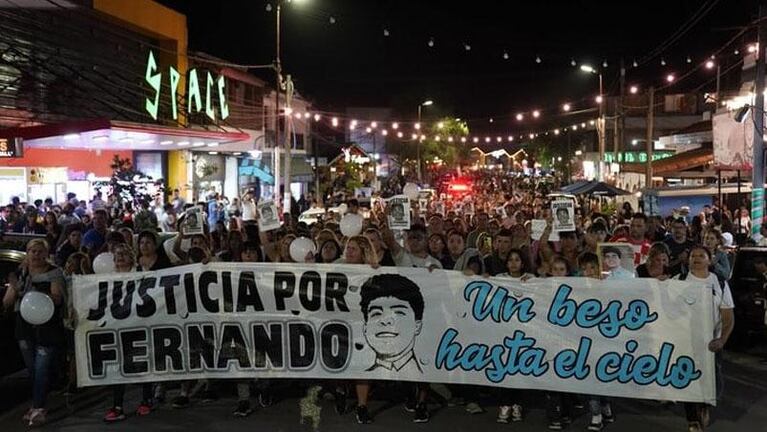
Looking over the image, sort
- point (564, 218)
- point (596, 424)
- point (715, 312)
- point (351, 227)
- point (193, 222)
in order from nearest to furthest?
point (715, 312), point (596, 424), point (193, 222), point (564, 218), point (351, 227)

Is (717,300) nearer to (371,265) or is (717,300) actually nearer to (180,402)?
(371,265)

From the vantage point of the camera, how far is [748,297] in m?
10.0

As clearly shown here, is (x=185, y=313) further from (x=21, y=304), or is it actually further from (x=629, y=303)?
(x=629, y=303)

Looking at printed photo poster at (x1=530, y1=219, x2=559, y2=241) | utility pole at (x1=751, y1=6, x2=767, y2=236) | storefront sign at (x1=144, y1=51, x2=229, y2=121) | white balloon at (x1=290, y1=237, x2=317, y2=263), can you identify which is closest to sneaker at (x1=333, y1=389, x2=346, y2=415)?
white balloon at (x1=290, y1=237, x2=317, y2=263)

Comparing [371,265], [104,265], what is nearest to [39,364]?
[104,265]

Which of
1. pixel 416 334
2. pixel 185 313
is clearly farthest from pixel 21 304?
pixel 416 334

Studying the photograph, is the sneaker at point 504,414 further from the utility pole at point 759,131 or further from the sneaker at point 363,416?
the utility pole at point 759,131

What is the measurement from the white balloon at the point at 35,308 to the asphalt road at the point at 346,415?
1.01 meters

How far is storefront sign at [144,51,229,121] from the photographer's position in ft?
75.0

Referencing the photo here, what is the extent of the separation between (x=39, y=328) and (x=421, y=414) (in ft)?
11.4

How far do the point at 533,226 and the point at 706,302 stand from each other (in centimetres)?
393

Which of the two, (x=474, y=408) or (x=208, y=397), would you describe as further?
(x=208, y=397)


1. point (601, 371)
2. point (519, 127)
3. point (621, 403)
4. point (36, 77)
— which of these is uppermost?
point (519, 127)

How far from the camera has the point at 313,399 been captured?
7.18 m
